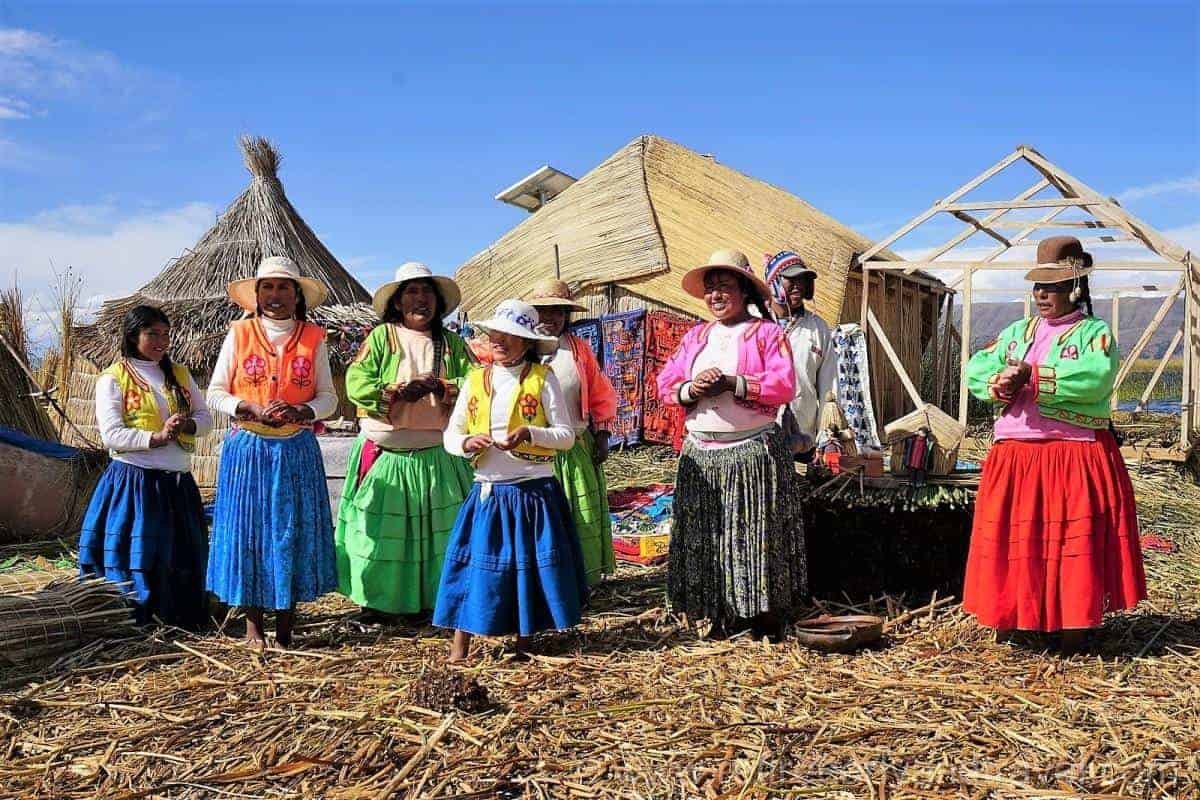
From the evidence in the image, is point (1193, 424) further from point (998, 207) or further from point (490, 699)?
point (490, 699)

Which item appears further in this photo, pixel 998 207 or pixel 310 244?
pixel 310 244

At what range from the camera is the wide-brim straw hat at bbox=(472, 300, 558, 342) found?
13.9 ft

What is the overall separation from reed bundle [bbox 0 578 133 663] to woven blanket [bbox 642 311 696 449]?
7.51m

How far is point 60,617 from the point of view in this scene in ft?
15.0

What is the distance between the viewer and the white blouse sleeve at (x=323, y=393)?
4.69 meters

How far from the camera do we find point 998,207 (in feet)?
39.9

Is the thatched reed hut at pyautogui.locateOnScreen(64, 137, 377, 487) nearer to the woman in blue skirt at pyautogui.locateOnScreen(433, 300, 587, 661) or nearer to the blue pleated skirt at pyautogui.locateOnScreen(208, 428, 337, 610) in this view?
the blue pleated skirt at pyautogui.locateOnScreen(208, 428, 337, 610)

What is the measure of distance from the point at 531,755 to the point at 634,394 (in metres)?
8.54

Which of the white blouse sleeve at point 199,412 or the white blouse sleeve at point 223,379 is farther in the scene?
the white blouse sleeve at point 199,412

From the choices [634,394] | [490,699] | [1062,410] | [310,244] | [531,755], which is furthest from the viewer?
[310,244]

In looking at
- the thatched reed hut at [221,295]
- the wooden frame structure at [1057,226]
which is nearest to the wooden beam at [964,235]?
the wooden frame structure at [1057,226]

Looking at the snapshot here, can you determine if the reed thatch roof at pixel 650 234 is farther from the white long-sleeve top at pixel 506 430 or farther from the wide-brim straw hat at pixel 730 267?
the white long-sleeve top at pixel 506 430

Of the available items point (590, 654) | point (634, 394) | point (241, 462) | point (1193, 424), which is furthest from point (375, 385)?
point (1193, 424)

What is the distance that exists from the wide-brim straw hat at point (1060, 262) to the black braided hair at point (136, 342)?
3996 mm
